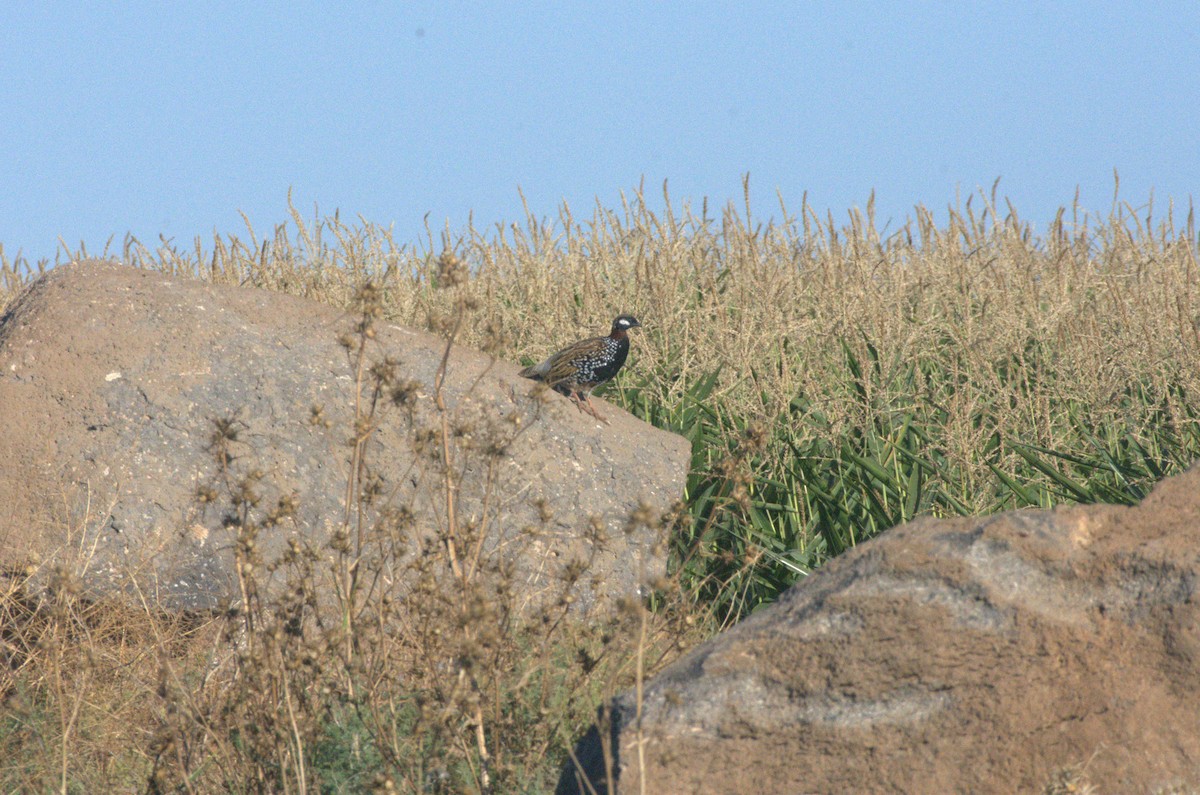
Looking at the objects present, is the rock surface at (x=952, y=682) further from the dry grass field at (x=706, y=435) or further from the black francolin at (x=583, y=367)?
the black francolin at (x=583, y=367)

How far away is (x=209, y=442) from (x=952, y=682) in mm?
3173

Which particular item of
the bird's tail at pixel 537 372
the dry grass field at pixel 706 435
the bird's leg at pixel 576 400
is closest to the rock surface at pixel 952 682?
the dry grass field at pixel 706 435

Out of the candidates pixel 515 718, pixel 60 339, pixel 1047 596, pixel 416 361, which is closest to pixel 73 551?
pixel 60 339

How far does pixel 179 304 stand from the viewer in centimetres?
504

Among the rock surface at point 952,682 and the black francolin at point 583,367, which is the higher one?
the black francolin at point 583,367

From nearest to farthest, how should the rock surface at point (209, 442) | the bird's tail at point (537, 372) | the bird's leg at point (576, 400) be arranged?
the rock surface at point (209, 442) → the bird's leg at point (576, 400) → the bird's tail at point (537, 372)


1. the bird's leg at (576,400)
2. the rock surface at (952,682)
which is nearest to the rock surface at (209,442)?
the bird's leg at (576,400)

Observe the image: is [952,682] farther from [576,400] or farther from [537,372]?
[537,372]

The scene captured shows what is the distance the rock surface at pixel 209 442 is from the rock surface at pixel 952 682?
1.91 meters

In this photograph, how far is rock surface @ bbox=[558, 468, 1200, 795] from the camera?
7.80ft

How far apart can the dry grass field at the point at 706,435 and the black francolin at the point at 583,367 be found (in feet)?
1.42

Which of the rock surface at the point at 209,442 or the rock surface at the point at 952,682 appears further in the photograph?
the rock surface at the point at 209,442

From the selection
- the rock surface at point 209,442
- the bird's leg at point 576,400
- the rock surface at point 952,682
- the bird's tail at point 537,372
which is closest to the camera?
the rock surface at point 952,682

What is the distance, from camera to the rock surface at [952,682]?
93.7 inches
